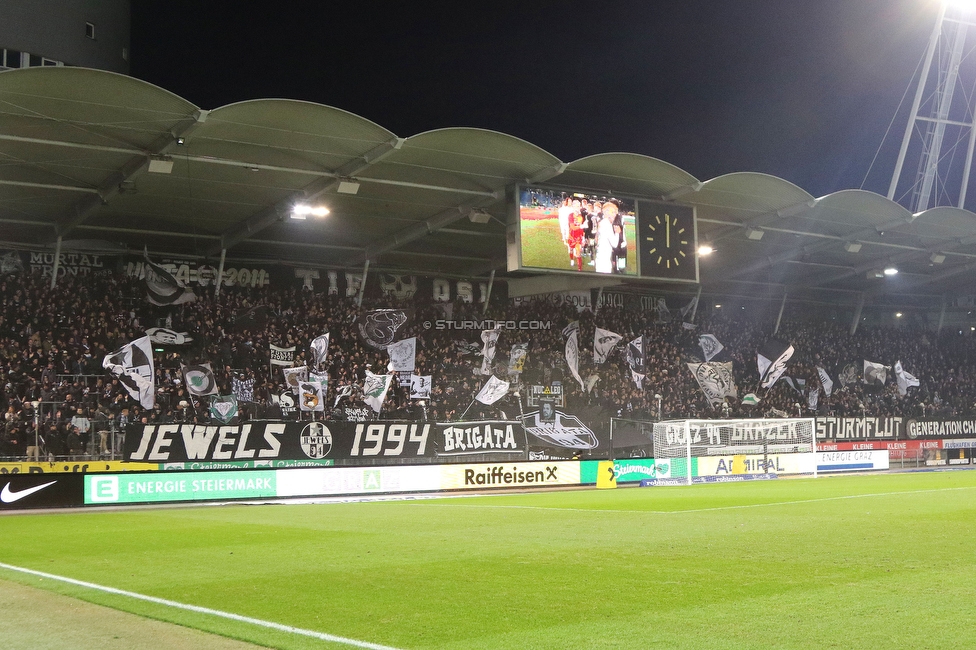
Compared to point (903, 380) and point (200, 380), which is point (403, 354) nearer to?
point (200, 380)

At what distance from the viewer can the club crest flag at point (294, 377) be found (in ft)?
114

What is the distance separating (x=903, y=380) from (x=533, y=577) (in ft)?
151

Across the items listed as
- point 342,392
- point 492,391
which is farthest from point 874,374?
point 342,392

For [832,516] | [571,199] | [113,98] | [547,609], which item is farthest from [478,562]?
[571,199]

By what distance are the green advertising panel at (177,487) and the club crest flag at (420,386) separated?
1134 cm

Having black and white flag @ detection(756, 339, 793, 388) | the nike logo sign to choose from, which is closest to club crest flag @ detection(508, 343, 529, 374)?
black and white flag @ detection(756, 339, 793, 388)

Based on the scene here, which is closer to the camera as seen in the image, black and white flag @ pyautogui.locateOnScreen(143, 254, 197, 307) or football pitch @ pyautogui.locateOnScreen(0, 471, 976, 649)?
football pitch @ pyautogui.locateOnScreen(0, 471, 976, 649)

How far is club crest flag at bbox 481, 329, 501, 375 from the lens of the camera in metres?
39.1

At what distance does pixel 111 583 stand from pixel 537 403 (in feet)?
96.8

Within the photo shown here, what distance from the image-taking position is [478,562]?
1080 cm

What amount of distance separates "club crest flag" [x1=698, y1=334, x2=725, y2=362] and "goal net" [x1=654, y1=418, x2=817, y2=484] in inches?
386

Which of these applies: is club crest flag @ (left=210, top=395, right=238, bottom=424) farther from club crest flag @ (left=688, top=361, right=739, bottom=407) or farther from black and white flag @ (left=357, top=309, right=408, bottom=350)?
club crest flag @ (left=688, top=361, right=739, bottom=407)
